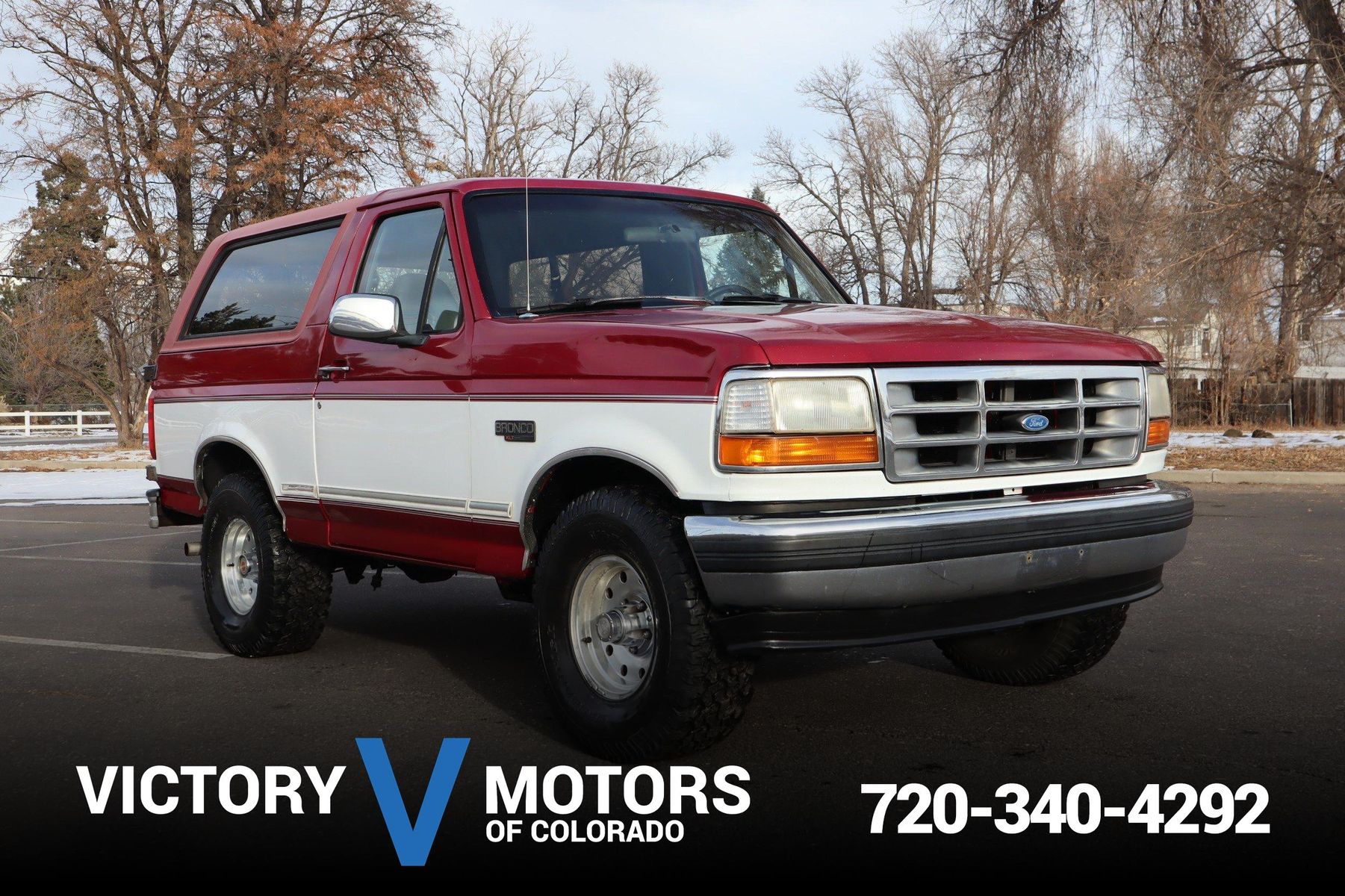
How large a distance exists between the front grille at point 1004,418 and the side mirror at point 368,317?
201 centimetres

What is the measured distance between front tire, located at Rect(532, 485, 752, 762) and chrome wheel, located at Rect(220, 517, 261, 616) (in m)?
2.43

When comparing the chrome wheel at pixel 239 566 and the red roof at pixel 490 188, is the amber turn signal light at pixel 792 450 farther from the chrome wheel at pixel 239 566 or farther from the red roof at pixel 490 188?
the chrome wheel at pixel 239 566

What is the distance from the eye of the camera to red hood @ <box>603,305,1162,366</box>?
4070 mm

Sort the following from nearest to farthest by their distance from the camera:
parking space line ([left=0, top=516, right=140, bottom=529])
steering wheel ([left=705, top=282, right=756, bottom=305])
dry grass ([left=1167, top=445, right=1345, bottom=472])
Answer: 1. steering wheel ([left=705, top=282, right=756, bottom=305])
2. parking space line ([left=0, top=516, right=140, bottom=529])
3. dry grass ([left=1167, top=445, right=1345, bottom=472])

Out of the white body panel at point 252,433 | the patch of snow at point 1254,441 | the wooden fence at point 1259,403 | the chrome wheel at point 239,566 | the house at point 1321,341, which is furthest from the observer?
the wooden fence at point 1259,403

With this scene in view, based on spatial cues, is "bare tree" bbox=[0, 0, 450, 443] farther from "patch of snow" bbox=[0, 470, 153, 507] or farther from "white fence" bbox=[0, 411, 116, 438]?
"white fence" bbox=[0, 411, 116, 438]

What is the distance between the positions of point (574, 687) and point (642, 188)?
234 cm

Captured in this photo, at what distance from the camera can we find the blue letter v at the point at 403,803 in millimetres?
3754

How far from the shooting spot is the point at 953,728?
191 inches

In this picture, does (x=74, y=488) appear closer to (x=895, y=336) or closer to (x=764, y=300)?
(x=764, y=300)

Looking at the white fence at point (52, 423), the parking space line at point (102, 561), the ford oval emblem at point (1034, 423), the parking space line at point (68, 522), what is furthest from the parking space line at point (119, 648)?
the white fence at point (52, 423)

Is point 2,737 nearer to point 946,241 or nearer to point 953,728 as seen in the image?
point 953,728

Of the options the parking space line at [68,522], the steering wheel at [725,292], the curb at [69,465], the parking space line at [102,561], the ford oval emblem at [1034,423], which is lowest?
the parking space line at [102,561]

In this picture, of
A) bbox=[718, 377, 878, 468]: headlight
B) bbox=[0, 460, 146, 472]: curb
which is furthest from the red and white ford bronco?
bbox=[0, 460, 146, 472]: curb
